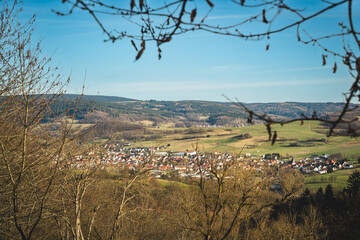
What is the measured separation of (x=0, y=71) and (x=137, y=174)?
165 inches

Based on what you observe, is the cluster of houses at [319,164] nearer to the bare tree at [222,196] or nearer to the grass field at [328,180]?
the grass field at [328,180]

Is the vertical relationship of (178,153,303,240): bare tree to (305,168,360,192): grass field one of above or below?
above

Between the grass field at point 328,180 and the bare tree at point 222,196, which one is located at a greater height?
the bare tree at point 222,196

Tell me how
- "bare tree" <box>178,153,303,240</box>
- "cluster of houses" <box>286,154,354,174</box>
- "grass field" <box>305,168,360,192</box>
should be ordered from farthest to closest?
"cluster of houses" <box>286,154,354,174</box> → "grass field" <box>305,168,360,192</box> → "bare tree" <box>178,153,303,240</box>

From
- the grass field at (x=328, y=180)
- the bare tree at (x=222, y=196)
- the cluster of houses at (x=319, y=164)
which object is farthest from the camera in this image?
the cluster of houses at (x=319, y=164)

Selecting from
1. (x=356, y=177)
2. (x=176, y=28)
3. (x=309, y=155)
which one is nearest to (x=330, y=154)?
(x=309, y=155)

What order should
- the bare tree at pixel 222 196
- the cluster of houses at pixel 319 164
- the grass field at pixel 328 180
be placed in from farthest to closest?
the cluster of houses at pixel 319 164, the grass field at pixel 328 180, the bare tree at pixel 222 196

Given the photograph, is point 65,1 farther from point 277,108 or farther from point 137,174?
point 277,108

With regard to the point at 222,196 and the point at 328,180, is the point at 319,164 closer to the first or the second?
the point at 328,180


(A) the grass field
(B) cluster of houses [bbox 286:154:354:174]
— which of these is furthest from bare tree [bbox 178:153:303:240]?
(B) cluster of houses [bbox 286:154:354:174]

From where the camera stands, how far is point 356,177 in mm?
20281

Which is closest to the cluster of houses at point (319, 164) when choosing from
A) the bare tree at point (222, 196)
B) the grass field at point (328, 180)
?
the grass field at point (328, 180)

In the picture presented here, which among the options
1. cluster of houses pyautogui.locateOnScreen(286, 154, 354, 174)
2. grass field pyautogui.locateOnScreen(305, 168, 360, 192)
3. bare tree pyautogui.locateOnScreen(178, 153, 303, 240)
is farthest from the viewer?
cluster of houses pyautogui.locateOnScreen(286, 154, 354, 174)

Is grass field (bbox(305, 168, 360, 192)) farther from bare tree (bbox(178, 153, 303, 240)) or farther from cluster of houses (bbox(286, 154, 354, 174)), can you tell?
bare tree (bbox(178, 153, 303, 240))
